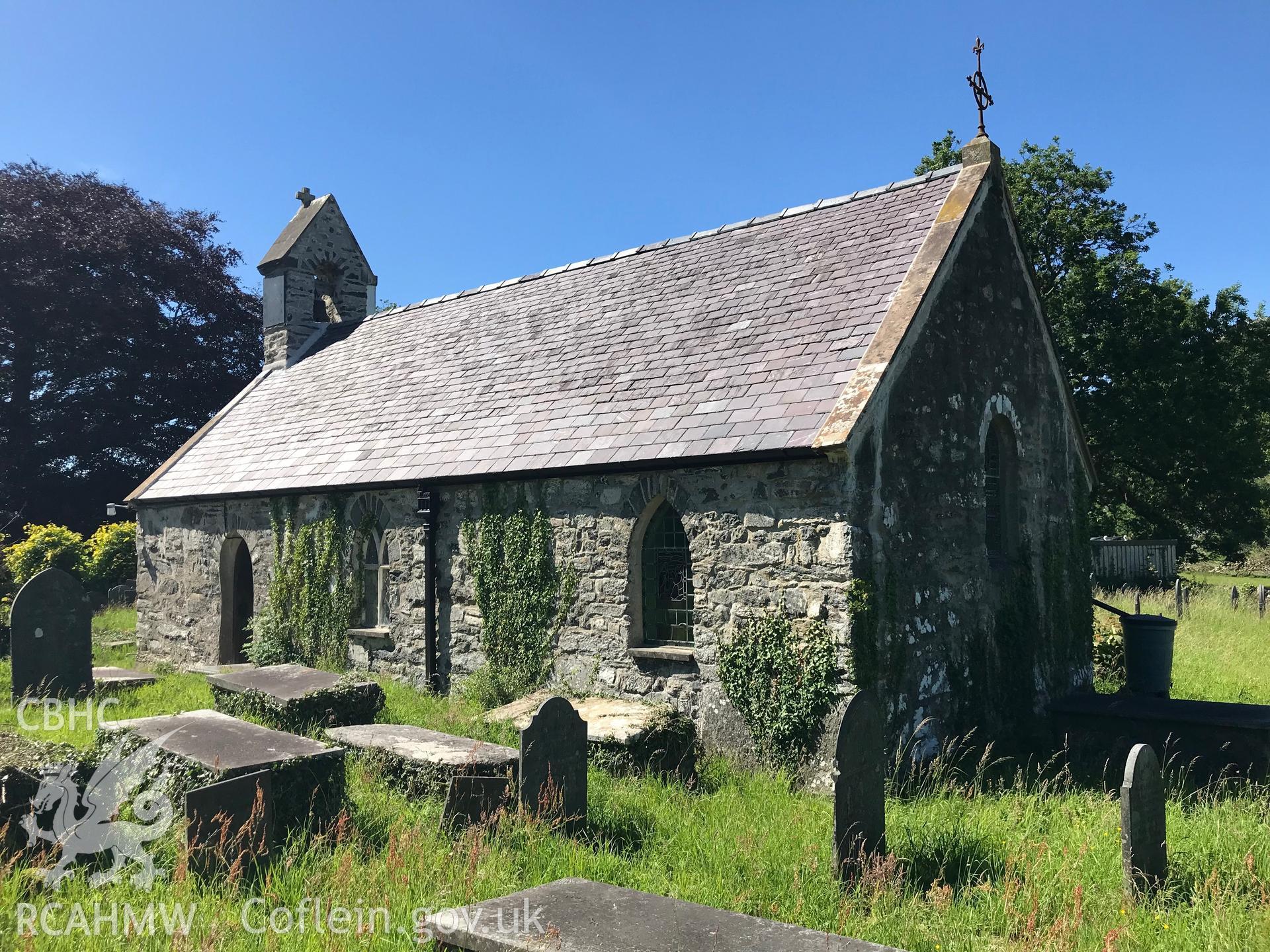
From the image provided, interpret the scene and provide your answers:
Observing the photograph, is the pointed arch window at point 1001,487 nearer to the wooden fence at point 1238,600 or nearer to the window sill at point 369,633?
the window sill at point 369,633

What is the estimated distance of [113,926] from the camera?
187 inches

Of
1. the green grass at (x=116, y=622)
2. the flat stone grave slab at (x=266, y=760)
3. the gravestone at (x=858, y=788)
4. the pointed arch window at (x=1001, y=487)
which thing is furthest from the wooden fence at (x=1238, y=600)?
the green grass at (x=116, y=622)

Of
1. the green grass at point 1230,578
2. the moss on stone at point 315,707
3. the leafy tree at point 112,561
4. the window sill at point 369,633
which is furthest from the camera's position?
the green grass at point 1230,578

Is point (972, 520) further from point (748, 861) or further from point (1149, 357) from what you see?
point (1149, 357)

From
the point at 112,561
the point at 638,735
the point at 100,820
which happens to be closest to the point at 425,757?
the point at 638,735

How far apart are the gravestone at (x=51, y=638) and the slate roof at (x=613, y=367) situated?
364 centimetres

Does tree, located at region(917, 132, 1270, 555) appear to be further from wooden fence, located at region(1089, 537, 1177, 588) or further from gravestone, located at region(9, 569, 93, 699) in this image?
gravestone, located at region(9, 569, 93, 699)

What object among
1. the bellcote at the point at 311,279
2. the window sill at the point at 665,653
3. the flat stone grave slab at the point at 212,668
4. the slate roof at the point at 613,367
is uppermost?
the bellcote at the point at 311,279

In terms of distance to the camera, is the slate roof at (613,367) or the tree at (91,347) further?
the tree at (91,347)

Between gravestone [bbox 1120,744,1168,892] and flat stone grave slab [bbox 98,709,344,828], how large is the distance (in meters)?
5.04

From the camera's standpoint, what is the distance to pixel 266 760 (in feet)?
20.6

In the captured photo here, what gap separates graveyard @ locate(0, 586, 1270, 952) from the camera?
4992 mm

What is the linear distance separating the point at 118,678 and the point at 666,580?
776 centimetres

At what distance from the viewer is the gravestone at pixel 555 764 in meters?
6.43
